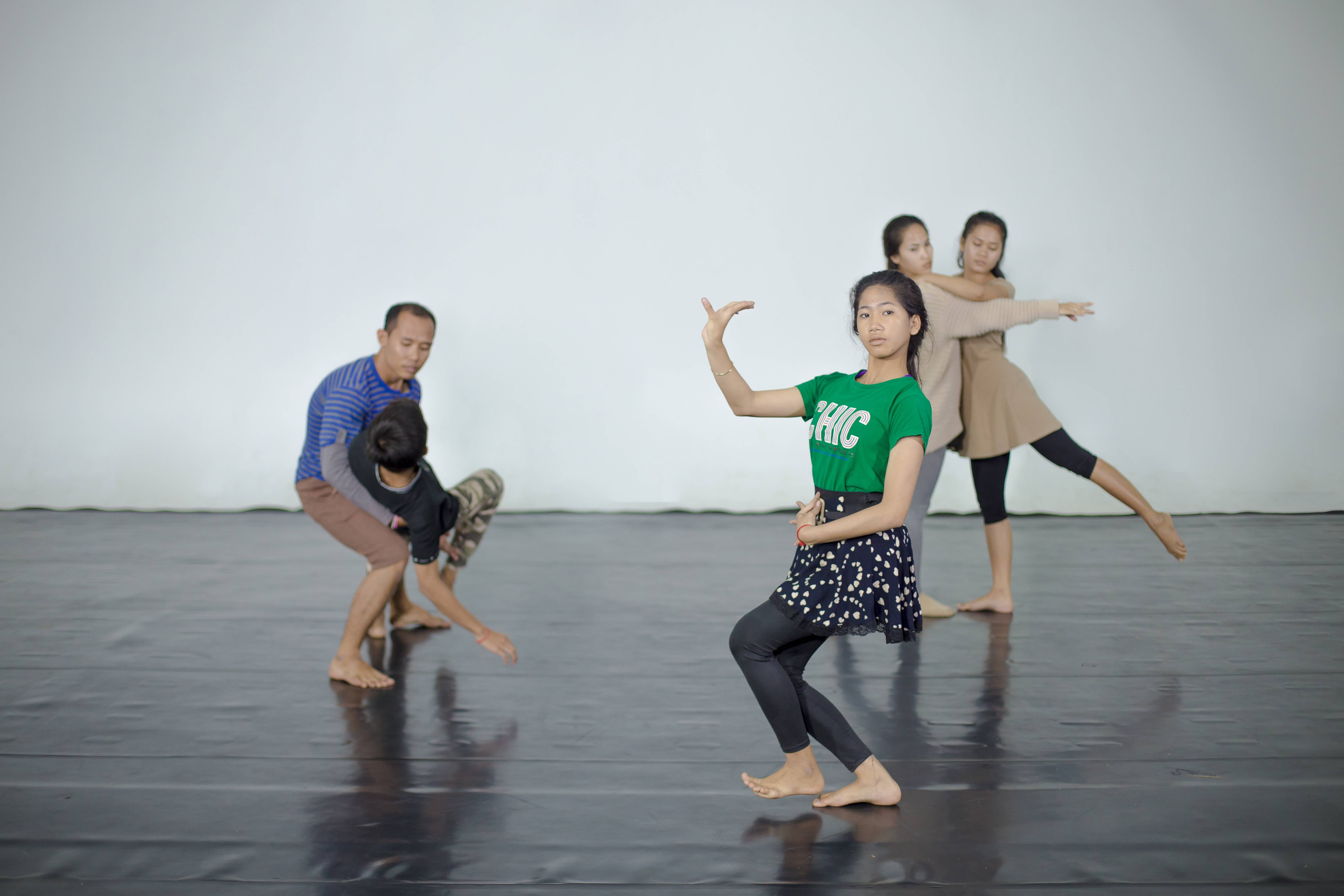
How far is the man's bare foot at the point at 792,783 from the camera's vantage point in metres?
1.91

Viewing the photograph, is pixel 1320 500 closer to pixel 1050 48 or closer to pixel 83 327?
pixel 1050 48

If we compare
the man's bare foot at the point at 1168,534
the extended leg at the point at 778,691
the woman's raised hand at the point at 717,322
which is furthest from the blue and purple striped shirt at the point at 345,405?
the man's bare foot at the point at 1168,534

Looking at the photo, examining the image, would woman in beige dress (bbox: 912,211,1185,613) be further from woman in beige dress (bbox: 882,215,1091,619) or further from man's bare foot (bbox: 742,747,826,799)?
man's bare foot (bbox: 742,747,826,799)

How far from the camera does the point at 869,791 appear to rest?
1.88 meters

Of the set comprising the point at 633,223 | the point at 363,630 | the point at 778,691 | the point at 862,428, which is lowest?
the point at 363,630

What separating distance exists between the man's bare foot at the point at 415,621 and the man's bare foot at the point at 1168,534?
2.18m

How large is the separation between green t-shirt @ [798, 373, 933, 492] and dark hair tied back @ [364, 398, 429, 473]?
109 cm

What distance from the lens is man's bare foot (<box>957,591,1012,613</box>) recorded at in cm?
327

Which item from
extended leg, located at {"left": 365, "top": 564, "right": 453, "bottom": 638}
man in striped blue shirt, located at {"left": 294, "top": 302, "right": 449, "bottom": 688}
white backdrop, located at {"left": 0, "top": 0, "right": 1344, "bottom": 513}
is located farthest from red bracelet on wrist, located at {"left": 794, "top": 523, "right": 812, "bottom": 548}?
white backdrop, located at {"left": 0, "top": 0, "right": 1344, "bottom": 513}

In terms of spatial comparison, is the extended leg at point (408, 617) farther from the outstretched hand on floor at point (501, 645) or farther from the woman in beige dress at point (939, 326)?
the woman in beige dress at point (939, 326)

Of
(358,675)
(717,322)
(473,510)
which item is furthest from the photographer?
(473,510)

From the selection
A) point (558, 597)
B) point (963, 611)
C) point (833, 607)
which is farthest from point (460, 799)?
point (963, 611)

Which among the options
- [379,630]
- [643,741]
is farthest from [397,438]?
[643,741]

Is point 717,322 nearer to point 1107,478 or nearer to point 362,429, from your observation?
point 362,429
